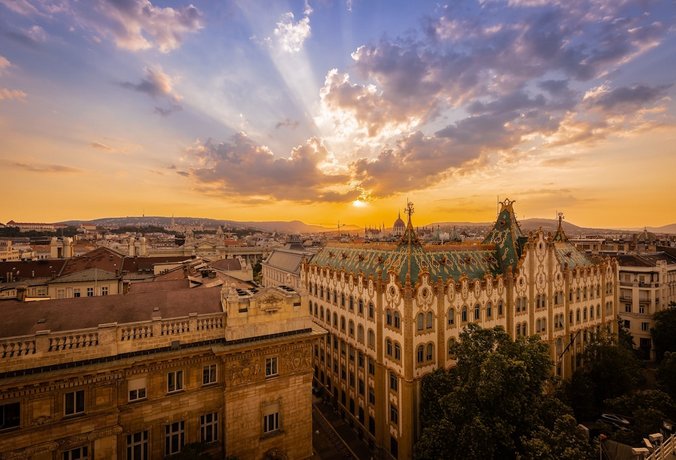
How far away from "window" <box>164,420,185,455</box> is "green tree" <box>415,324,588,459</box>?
19.0 meters

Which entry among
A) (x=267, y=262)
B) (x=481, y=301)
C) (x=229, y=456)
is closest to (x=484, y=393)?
(x=481, y=301)

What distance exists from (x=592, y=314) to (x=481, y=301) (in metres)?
29.0

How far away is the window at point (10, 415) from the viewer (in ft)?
55.5

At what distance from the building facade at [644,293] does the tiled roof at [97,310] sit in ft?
268

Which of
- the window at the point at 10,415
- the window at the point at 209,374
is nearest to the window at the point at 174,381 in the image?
the window at the point at 209,374

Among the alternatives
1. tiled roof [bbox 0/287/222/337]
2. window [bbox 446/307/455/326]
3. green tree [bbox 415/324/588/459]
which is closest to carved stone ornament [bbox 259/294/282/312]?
tiled roof [bbox 0/287/222/337]

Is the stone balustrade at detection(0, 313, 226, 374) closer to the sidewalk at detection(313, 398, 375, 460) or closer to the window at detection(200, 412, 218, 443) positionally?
the window at detection(200, 412, 218, 443)

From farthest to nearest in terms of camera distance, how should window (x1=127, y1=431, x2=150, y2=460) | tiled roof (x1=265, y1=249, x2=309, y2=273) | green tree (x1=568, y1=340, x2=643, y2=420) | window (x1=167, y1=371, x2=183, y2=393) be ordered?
tiled roof (x1=265, y1=249, x2=309, y2=273), green tree (x1=568, y1=340, x2=643, y2=420), window (x1=167, y1=371, x2=183, y2=393), window (x1=127, y1=431, x2=150, y2=460)

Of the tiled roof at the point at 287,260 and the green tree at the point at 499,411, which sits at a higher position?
the tiled roof at the point at 287,260

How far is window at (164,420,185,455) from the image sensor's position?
2064 cm

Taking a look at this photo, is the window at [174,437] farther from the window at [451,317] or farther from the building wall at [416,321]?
the window at [451,317]

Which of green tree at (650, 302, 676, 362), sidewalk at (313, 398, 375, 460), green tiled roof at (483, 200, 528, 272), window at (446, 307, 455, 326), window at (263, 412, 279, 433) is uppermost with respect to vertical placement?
green tiled roof at (483, 200, 528, 272)

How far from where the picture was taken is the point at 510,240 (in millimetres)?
48406

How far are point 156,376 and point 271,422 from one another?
869cm
